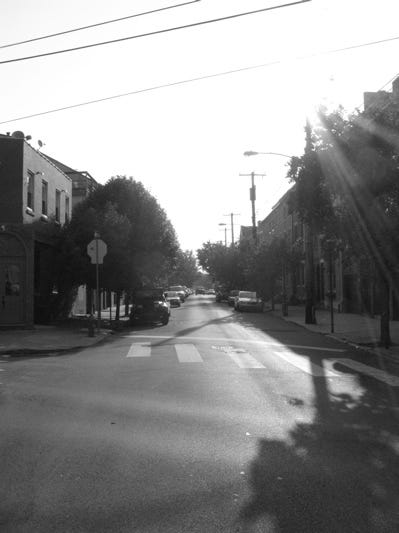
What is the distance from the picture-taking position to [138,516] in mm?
4305

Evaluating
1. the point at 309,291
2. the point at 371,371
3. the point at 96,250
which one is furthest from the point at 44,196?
the point at 371,371

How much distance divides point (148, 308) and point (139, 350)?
10.1 meters

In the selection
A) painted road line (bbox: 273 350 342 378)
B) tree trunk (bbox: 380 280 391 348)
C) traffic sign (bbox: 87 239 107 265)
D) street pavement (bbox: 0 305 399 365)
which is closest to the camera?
painted road line (bbox: 273 350 342 378)

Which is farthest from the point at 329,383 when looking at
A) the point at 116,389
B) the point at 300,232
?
the point at 300,232

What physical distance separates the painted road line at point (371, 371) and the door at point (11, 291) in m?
11.4

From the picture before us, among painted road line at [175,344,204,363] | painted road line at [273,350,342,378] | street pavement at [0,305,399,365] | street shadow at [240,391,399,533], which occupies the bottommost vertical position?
street shadow at [240,391,399,533]

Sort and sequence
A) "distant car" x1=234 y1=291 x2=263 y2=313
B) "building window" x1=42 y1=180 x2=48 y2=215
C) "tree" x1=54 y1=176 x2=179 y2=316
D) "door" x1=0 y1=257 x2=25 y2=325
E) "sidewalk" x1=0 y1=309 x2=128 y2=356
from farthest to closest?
"distant car" x1=234 y1=291 x2=263 y2=313
"building window" x1=42 y1=180 x2=48 y2=215
"tree" x1=54 y1=176 x2=179 y2=316
"door" x1=0 y1=257 x2=25 y2=325
"sidewalk" x1=0 y1=309 x2=128 y2=356

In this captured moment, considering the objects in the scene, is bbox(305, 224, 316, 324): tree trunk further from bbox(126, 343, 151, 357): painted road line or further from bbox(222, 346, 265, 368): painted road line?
bbox(126, 343, 151, 357): painted road line

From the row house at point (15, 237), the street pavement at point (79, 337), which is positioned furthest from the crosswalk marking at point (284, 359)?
the row house at point (15, 237)

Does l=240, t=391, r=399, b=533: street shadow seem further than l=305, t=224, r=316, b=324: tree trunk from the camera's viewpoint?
No

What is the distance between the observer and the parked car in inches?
991

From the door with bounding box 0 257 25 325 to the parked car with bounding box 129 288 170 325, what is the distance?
617 cm

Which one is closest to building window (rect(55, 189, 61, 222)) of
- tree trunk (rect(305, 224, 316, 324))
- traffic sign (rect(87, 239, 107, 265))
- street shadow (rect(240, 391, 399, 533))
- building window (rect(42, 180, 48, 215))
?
building window (rect(42, 180, 48, 215))

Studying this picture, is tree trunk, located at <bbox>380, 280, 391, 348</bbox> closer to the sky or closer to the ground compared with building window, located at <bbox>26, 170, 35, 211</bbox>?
closer to the ground
